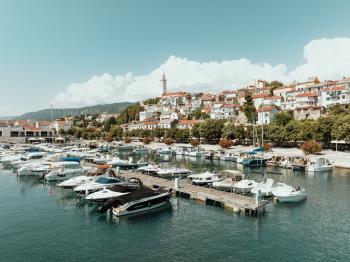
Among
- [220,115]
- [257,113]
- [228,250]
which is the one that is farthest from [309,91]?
[228,250]

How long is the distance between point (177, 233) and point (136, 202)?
6.87 metres

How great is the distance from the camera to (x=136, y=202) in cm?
3234

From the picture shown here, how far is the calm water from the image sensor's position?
→ 23.1 m

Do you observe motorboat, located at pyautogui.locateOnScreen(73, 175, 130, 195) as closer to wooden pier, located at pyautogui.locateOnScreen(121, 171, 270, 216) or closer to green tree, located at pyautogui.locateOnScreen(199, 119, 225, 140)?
wooden pier, located at pyautogui.locateOnScreen(121, 171, 270, 216)

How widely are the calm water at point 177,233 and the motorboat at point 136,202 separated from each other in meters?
0.84

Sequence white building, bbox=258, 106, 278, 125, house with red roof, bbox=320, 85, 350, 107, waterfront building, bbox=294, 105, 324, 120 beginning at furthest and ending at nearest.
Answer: white building, bbox=258, 106, 278, 125 < house with red roof, bbox=320, 85, 350, 107 < waterfront building, bbox=294, 105, 324, 120

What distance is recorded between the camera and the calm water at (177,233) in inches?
910

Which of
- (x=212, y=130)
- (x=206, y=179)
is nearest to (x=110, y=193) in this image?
(x=206, y=179)

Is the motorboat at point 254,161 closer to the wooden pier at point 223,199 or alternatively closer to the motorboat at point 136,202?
the wooden pier at point 223,199

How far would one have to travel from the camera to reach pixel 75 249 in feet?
79.8

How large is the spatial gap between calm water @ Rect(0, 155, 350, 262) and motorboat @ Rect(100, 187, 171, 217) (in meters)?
0.84

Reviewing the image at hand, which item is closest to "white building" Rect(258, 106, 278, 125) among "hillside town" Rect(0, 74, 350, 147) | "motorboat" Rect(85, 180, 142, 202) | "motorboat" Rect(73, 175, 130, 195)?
"hillside town" Rect(0, 74, 350, 147)

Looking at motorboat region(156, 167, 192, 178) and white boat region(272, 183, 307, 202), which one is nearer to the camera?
white boat region(272, 183, 307, 202)

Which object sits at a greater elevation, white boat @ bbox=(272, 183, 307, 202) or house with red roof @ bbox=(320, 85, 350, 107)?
house with red roof @ bbox=(320, 85, 350, 107)
